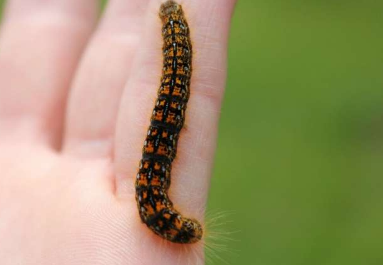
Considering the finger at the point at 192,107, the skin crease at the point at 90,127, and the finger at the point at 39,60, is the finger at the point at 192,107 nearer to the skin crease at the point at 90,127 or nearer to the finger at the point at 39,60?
the skin crease at the point at 90,127

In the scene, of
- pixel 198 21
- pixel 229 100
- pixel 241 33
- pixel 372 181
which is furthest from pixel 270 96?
pixel 198 21

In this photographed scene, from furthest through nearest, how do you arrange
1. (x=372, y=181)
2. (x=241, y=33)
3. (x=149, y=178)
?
(x=241, y=33) → (x=372, y=181) → (x=149, y=178)

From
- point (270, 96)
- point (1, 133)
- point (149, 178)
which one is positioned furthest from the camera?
point (270, 96)

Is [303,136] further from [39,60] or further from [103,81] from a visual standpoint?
[39,60]

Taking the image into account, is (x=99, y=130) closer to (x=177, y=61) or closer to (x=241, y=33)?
(x=177, y=61)

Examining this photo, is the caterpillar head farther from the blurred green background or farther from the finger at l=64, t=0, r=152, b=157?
the blurred green background

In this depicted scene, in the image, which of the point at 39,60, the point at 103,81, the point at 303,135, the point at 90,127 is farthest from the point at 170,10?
the point at 303,135
